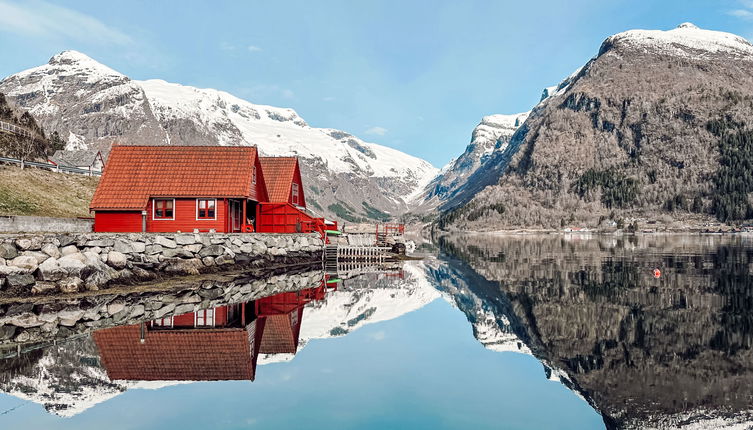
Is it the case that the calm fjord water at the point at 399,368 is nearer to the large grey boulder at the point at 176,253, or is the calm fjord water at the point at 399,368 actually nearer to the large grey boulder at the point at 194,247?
the large grey boulder at the point at 176,253

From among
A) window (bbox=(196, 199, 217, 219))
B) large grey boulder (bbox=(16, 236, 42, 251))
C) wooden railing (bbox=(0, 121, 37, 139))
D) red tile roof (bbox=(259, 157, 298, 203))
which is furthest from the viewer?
wooden railing (bbox=(0, 121, 37, 139))

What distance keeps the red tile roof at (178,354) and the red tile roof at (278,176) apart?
150 ft

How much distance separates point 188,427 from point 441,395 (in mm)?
7017

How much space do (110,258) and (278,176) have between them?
3594cm

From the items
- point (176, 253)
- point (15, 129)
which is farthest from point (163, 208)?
point (15, 129)

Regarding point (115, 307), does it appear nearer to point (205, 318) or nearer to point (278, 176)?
point (205, 318)

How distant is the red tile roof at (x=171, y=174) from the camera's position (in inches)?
2021

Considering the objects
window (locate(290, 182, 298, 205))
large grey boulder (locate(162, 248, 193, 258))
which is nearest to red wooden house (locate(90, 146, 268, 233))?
large grey boulder (locate(162, 248, 193, 258))

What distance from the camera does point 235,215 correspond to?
180 ft

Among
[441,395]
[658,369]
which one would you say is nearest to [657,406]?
[658,369]

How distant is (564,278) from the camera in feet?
158

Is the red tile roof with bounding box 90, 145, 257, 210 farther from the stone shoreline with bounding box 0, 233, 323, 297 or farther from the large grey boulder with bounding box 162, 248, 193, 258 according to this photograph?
the large grey boulder with bounding box 162, 248, 193, 258

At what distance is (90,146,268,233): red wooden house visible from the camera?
5078 centimetres

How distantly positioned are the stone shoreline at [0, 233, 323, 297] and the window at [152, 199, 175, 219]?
27.1 ft
